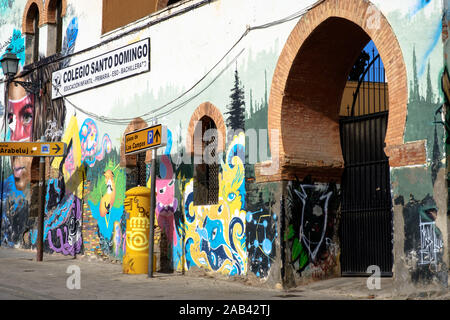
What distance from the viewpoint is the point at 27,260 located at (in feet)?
55.5

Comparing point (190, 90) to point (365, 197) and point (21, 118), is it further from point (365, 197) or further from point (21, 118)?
point (21, 118)

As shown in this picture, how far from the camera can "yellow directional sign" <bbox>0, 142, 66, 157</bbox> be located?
1588 centimetres

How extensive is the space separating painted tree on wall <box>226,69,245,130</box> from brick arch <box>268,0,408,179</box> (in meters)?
0.87

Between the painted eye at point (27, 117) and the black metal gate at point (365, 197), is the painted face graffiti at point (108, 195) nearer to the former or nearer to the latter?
the painted eye at point (27, 117)

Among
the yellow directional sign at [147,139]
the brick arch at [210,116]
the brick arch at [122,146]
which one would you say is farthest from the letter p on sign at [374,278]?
the brick arch at [122,146]

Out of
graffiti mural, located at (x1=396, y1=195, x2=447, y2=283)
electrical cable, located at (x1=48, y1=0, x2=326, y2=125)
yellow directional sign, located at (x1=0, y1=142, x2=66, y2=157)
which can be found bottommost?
graffiti mural, located at (x1=396, y1=195, x2=447, y2=283)

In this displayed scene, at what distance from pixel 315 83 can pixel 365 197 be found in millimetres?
2231

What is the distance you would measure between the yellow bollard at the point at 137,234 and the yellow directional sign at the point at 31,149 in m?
3.14

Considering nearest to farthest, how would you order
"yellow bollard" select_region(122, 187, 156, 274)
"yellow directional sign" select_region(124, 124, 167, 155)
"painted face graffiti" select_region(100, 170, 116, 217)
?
"yellow directional sign" select_region(124, 124, 167, 155) → "yellow bollard" select_region(122, 187, 156, 274) → "painted face graffiti" select_region(100, 170, 116, 217)

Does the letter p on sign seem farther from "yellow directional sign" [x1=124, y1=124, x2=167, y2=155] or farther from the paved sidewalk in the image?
"yellow directional sign" [x1=124, y1=124, x2=167, y2=155]

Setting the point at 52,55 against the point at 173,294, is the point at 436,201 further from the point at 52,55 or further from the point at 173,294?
the point at 52,55

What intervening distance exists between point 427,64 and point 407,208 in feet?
6.75

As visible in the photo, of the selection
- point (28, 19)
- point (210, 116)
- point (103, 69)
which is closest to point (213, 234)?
point (210, 116)

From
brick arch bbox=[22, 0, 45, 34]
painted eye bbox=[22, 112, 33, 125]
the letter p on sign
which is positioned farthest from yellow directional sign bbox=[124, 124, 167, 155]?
brick arch bbox=[22, 0, 45, 34]
